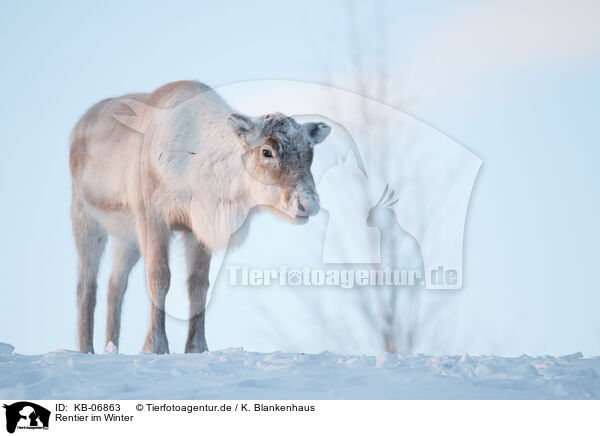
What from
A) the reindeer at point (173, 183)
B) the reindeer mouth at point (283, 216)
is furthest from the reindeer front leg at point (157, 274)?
the reindeer mouth at point (283, 216)

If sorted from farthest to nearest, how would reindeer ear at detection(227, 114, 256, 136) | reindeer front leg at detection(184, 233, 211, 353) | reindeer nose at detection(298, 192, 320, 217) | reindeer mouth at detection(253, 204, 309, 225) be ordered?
reindeer front leg at detection(184, 233, 211, 353)
reindeer ear at detection(227, 114, 256, 136)
reindeer mouth at detection(253, 204, 309, 225)
reindeer nose at detection(298, 192, 320, 217)

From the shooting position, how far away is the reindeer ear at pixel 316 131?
794 cm

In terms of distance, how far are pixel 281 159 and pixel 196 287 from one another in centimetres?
202

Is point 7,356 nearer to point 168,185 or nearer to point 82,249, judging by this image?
point 168,185

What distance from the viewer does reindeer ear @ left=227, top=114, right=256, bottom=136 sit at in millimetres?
7973

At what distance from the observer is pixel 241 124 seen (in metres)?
7.98

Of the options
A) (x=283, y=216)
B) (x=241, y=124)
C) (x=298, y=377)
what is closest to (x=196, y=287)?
(x=283, y=216)

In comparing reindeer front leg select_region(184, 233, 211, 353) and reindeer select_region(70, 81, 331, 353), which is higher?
reindeer select_region(70, 81, 331, 353)

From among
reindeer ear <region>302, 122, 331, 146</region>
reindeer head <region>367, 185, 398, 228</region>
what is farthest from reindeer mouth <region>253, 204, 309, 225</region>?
reindeer head <region>367, 185, 398, 228</region>
